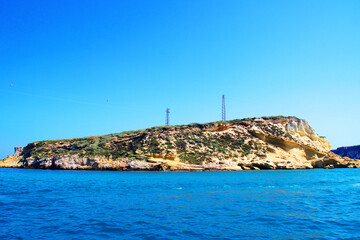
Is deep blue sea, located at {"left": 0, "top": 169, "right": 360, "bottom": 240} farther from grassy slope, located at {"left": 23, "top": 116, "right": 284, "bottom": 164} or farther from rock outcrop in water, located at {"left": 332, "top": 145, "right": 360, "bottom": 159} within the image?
rock outcrop in water, located at {"left": 332, "top": 145, "right": 360, "bottom": 159}

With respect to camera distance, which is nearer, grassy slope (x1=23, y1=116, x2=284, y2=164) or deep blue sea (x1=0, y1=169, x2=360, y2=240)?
deep blue sea (x1=0, y1=169, x2=360, y2=240)

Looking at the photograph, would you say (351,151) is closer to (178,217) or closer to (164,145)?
(164,145)

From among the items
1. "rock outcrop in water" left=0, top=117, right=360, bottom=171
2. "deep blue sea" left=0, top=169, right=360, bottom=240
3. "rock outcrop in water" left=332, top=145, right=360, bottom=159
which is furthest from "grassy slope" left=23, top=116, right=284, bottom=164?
"rock outcrop in water" left=332, top=145, right=360, bottom=159

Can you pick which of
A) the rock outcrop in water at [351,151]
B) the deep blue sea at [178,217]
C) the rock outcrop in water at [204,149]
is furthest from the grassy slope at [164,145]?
the rock outcrop in water at [351,151]

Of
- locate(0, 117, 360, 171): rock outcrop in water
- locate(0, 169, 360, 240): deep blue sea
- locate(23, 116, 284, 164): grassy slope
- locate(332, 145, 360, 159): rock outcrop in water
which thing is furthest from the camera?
locate(332, 145, 360, 159): rock outcrop in water

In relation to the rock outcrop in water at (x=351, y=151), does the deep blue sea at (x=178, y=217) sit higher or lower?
lower

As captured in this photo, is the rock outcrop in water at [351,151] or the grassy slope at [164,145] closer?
the grassy slope at [164,145]

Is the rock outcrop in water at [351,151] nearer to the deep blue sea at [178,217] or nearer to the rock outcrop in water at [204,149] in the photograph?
the rock outcrop in water at [204,149]

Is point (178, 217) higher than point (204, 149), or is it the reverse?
point (204, 149)

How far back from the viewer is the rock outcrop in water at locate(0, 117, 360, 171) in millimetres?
61281

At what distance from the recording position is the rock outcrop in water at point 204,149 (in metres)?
61.3

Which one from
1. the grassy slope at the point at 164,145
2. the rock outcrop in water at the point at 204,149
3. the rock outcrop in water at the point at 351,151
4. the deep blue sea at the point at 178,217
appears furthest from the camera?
the rock outcrop in water at the point at 351,151

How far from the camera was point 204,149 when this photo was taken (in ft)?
220

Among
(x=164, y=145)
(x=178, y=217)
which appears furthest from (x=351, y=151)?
(x=178, y=217)
